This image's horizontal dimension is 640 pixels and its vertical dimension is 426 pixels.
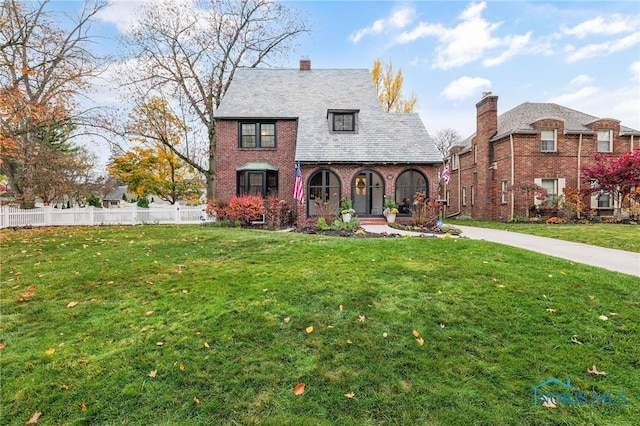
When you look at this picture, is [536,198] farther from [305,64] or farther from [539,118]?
[305,64]

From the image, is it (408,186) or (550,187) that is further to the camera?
(550,187)

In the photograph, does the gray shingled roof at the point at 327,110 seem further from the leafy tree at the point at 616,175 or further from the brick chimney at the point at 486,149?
the leafy tree at the point at 616,175

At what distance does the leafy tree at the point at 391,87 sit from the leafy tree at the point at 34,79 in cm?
1926

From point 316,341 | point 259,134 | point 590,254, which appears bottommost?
point 316,341

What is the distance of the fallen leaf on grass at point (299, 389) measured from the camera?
282 centimetres

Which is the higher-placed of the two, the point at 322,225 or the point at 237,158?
the point at 237,158

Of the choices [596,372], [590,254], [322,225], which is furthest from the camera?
[322,225]

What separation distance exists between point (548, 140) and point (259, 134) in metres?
16.1

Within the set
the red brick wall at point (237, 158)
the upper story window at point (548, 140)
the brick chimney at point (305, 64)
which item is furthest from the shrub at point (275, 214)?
the upper story window at point (548, 140)

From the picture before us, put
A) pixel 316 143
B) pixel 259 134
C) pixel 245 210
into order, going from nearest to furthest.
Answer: pixel 245 210 < pixel 316 143 < pixel 259 134

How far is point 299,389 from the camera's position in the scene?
2852 mm

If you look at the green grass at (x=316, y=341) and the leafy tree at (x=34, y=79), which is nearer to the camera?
the green grass at (x=316, y=341)

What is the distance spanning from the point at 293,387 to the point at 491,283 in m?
3.86

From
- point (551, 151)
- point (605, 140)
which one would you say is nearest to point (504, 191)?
point (551, 151)
